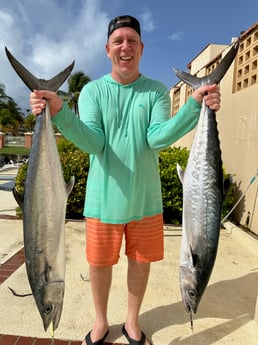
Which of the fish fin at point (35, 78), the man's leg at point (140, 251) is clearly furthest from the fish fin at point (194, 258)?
the fish fin at point (35, 78)

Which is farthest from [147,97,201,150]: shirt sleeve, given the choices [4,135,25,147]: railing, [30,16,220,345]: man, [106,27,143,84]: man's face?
[4,135,25,147]: railing

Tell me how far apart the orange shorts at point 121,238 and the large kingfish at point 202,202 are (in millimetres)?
469

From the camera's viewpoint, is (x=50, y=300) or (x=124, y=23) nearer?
(x=50, y=300)

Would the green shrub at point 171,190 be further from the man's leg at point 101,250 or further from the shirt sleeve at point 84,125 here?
the shirt sleeve at point 84,125

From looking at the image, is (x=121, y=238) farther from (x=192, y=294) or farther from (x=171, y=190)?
(x=171, y=190)

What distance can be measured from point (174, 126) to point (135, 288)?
1283 mm

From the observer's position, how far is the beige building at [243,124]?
551cm

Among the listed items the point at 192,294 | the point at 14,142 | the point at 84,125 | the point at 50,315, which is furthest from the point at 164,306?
the point at 14,142

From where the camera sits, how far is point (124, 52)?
2.20 meters

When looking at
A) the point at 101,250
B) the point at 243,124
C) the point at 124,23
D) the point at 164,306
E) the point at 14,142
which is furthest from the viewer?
the point at 14,142

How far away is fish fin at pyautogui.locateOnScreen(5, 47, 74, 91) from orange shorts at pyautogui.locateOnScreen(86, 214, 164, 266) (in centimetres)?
98

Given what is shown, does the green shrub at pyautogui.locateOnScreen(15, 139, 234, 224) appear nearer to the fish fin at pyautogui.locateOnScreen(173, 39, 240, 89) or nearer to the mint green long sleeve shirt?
the mint green long sleeve shirt

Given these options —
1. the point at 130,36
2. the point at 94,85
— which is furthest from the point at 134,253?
the point at 130,36

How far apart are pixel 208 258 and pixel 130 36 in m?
1.49
